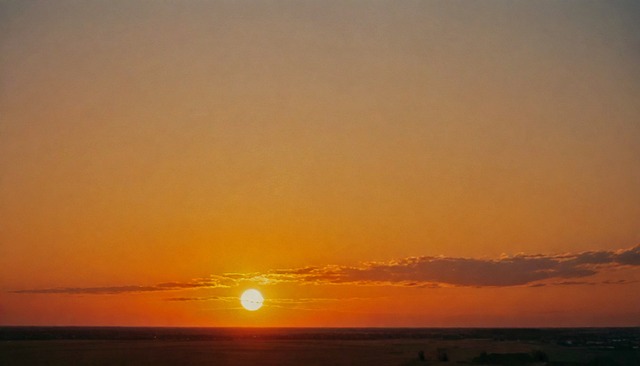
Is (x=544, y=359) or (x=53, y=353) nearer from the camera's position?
(x=544, y=359)

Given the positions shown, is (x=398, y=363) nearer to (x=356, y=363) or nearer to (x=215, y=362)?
(x=356, y=363)

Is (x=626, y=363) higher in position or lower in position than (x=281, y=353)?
lower

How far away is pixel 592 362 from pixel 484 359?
30.0ft

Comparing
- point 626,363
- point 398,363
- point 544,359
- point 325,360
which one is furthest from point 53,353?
point 626,363

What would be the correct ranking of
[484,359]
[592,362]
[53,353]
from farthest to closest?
[53,353], [484,359], [592,362]

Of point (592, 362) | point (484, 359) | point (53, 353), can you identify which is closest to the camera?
point (592, 362)

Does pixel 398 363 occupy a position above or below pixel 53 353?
below

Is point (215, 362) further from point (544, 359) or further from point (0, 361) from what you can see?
point (544, 359)

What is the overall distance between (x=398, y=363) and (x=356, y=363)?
349 cm

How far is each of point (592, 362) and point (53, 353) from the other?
1967 inches

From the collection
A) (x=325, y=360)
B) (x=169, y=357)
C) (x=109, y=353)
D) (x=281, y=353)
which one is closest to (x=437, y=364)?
(x=325, y=360)

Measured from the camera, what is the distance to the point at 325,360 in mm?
62031

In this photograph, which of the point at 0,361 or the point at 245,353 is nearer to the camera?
the point at 0,361

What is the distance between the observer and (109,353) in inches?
2758
